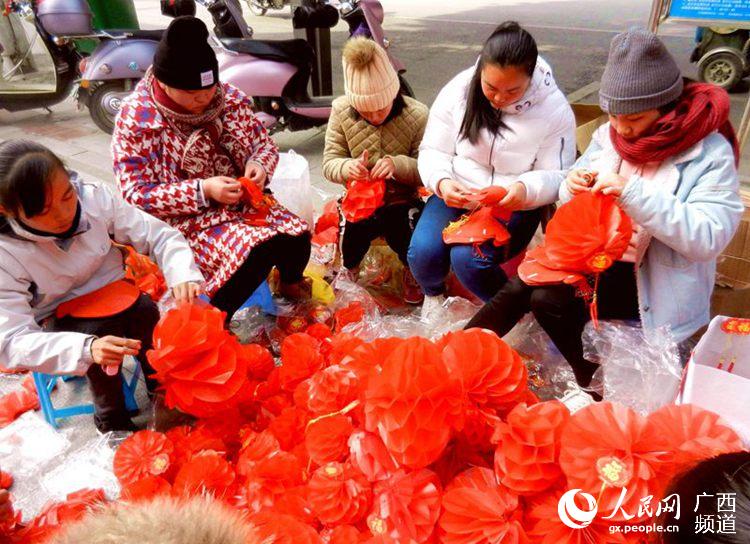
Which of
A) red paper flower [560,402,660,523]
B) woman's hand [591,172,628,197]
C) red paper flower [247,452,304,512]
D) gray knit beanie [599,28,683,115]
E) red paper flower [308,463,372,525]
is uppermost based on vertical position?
gray knit beanie [599,28,683,115]

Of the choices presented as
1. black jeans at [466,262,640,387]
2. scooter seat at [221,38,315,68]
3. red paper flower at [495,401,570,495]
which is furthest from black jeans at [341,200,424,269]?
scooter seat at [221,38,315,68]

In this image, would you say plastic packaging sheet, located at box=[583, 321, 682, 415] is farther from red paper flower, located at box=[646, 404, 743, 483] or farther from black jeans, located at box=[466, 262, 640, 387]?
red paper flower, located at box=[646, 404, 743, 483]

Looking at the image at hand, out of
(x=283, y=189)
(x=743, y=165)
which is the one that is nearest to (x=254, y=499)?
(x=283, y=189)

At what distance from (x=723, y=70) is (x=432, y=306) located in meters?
5.10

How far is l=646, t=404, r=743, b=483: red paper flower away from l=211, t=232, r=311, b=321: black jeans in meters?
1.51

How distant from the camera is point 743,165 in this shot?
388 cm

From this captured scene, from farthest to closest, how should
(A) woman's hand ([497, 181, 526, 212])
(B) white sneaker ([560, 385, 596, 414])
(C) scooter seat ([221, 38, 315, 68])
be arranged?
(C) scooter seat ([221, 38, 315, 68]) < (A) woman's hand ([497, 181, 526, 212]) < (B) white sneaker ([560, 385, 596, 414])

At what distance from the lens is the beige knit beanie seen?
2203 millimetres

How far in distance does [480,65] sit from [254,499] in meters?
1.58

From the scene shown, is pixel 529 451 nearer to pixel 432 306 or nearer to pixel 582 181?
pixel 582 181

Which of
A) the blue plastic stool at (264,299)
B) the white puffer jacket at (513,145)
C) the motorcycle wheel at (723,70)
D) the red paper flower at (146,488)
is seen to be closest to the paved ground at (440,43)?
the motorcycle wheel at (723,70)

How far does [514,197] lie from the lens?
195 centimetres

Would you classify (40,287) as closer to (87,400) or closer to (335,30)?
(87,400)

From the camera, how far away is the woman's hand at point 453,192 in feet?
6.73
